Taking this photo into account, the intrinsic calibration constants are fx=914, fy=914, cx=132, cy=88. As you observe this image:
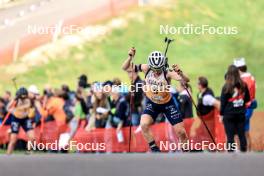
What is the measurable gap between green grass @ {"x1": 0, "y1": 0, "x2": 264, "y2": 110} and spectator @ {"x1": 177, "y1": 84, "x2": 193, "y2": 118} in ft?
0.57

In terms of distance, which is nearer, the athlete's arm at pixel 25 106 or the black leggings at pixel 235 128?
the black leggings at pixel 235 128

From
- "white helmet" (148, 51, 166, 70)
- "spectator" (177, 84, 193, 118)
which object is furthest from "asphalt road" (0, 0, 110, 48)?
"spectator" (177, 84, 193, 118)

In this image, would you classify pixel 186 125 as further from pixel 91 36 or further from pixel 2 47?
pixel 2 47

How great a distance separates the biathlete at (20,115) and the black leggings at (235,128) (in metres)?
3.10

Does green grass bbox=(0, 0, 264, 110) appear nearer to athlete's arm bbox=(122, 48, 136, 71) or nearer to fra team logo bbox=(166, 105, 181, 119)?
athlete's arm bbox=(122, 48, 136, 71)

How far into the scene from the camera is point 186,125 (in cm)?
1422

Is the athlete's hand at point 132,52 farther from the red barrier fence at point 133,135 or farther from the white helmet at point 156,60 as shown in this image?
the red barrier fence at point 133,135

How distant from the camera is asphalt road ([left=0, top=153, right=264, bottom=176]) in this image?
10945mm

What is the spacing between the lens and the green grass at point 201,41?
1422 cm

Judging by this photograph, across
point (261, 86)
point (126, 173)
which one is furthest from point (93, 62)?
point (126, 173)

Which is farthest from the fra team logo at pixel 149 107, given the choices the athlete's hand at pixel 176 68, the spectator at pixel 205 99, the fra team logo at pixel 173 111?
the spectator at pixel 205 99

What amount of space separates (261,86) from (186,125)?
1324 mm
